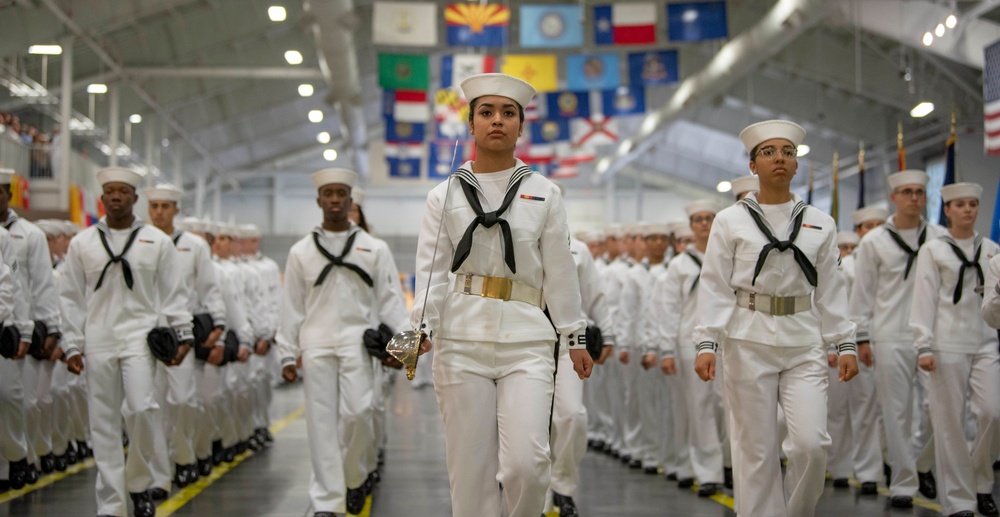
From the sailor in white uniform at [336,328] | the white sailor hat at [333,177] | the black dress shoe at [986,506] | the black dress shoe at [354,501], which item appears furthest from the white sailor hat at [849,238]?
the black dress shoe at [354,501]

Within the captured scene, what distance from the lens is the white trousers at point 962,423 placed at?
8055 mm

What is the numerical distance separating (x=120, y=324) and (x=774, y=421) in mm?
4542

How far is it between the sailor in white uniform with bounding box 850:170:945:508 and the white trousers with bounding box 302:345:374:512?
12.5 feet

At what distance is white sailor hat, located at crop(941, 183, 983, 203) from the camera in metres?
8.72

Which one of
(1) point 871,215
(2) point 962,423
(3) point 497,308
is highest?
(1) point 871,215

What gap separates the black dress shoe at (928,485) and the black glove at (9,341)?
7192 millimetres

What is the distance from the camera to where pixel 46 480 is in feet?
34.8

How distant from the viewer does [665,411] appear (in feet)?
37.5

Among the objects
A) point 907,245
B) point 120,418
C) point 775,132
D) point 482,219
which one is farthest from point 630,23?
point 482,219

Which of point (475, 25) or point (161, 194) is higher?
point (475, 25)

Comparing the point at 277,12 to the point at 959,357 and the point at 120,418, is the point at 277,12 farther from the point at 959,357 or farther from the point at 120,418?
the point at 959,357

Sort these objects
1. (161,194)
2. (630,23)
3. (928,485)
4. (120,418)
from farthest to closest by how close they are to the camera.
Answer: (630,23) < (161,194) < (928,485) < (120,418)

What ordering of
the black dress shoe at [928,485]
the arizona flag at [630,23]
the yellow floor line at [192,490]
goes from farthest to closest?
the arizona flag at [630,23] < the black dress shoe at [928,485] < the yellow floor line at [192,490]

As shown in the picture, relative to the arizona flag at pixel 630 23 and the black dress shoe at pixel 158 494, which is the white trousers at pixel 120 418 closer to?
the black dress shoe at pixel 158 494
